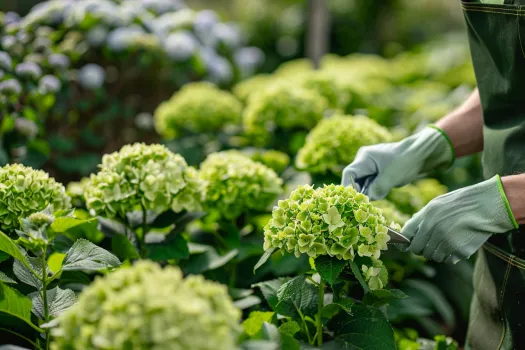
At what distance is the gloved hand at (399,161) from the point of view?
1.68 metres

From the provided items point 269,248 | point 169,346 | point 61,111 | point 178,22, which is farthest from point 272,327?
point 178,22

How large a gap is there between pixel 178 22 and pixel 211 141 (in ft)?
3.53

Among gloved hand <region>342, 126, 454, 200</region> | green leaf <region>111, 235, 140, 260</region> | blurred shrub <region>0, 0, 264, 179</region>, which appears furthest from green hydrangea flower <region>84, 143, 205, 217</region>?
blurred shrub <region>0, 0, 264, 179</region>

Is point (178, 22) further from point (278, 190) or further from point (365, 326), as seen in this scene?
point (365, 326)

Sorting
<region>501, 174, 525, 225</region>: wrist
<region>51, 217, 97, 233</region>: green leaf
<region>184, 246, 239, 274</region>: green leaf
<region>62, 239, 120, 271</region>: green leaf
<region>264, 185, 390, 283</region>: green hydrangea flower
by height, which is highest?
<region>501, 174, 525, 225</region>: wrist

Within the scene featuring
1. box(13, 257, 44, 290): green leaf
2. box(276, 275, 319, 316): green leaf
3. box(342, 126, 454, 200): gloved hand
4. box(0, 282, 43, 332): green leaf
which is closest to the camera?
box(0, 282, 43, 332): green leaf

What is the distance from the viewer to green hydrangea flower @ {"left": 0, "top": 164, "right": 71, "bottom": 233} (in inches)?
55.9

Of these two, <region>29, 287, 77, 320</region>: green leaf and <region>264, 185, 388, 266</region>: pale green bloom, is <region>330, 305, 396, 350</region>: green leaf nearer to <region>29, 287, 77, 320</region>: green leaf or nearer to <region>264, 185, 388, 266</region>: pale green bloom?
<region>264, 185, 388, 266</region>: pale green bloom

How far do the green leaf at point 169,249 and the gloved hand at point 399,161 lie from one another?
0.53 meters

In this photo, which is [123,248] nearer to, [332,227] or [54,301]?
[54,301]

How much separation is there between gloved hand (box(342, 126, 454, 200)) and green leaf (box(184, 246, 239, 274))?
0.46m

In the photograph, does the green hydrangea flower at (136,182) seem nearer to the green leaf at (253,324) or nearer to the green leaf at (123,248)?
the green leaf at (123,248)

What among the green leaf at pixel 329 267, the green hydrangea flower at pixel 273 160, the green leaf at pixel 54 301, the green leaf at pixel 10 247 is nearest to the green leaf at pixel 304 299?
the green leaf at pixel 329 267

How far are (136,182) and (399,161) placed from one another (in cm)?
76
